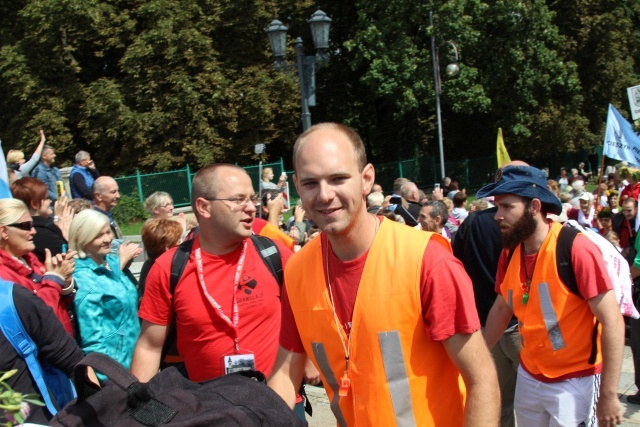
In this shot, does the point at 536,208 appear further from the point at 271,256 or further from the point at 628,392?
the point at 628,392

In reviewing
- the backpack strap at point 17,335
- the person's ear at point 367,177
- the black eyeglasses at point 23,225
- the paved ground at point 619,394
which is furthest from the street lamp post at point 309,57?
the person's ear at point 367,177

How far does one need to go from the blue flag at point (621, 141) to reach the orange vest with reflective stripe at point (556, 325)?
8383 mm

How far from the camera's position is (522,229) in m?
3.95

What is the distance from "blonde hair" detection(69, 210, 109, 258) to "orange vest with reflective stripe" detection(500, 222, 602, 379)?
8.74 feet

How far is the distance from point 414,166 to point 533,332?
2920cm

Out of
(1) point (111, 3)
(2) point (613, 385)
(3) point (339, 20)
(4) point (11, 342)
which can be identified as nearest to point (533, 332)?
(2) point (613, 385)

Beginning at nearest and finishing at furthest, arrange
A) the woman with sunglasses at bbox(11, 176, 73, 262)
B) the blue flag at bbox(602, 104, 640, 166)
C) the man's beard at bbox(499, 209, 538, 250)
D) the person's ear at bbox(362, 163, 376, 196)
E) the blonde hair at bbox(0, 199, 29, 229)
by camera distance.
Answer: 1. the person's ear at bbox(362, 163, 376, 196)
2. the man's beard at bbox(499, 209, 538, 250)
3. the blonde hair at bbox(0, 199, 29, 229)
4. the woman with sunglasses at bbox(11, 176, 73, 262)
5. the blue flag at bbox(602, 104, 640, 166)

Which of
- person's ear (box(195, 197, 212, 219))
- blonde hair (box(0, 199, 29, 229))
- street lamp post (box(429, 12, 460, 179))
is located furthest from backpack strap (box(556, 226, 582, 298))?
street lamp post (box(429, 12, 460, 179))

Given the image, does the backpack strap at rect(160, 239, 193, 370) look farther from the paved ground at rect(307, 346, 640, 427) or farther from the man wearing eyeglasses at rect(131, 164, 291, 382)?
the paved ground at rect(307, 346, 640, 427)

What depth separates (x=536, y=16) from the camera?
30406 mm

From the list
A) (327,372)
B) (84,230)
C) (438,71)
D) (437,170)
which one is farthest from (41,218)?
(437,170)

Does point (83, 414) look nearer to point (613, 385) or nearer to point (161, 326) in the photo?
point (161, 326)

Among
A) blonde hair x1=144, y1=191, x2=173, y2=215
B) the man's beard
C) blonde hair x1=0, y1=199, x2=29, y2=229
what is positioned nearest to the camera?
the man's beard

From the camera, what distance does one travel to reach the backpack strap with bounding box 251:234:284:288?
3.97 metres
